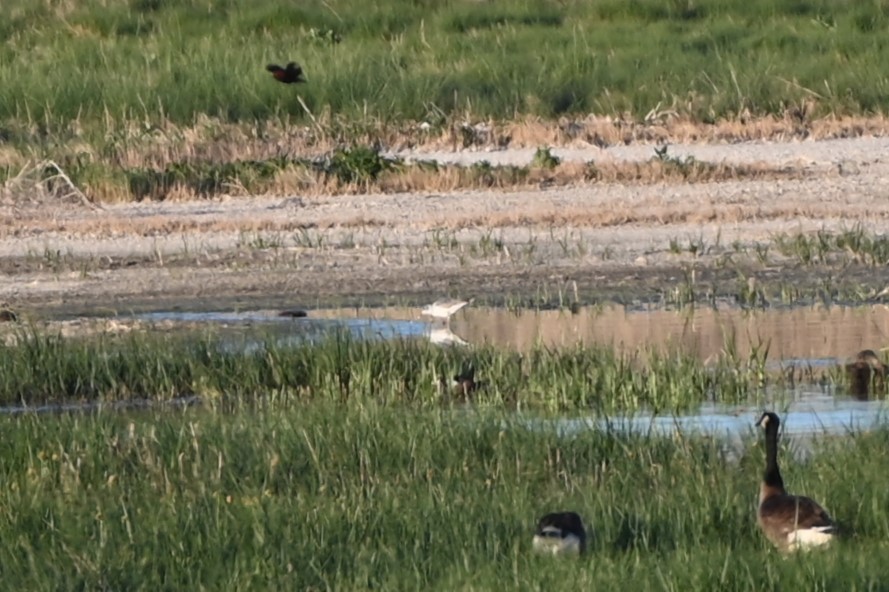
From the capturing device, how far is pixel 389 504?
6105 millimetres

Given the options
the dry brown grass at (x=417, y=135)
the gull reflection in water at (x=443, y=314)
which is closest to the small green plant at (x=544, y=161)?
the dry brown grass at (x=417, y=135)

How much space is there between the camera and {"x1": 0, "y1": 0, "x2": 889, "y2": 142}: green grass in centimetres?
1720

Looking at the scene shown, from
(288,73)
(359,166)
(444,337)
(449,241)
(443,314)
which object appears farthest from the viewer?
(288,73)

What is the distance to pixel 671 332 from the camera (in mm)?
10281

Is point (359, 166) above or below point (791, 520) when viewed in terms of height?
above

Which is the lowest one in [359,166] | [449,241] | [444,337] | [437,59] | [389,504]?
[389,504]

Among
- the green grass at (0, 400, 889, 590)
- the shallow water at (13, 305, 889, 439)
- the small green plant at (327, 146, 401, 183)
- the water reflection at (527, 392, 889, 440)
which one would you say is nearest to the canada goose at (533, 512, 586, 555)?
the green grass at (0, 400, 889, 590)

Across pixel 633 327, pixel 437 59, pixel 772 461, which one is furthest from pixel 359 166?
pixel 772 461

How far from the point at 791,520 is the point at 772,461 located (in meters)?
0.51

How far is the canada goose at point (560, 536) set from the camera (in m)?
5.36

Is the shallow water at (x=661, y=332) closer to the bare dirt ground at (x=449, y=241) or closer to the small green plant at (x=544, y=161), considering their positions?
the bare dirt ground at (x=449, y=241)

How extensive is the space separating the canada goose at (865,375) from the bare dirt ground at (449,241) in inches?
106

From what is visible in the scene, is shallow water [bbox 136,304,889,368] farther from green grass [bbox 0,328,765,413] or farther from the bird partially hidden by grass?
the bird partially hidden by grass

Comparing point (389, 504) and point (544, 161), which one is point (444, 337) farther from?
point (544, 161)
